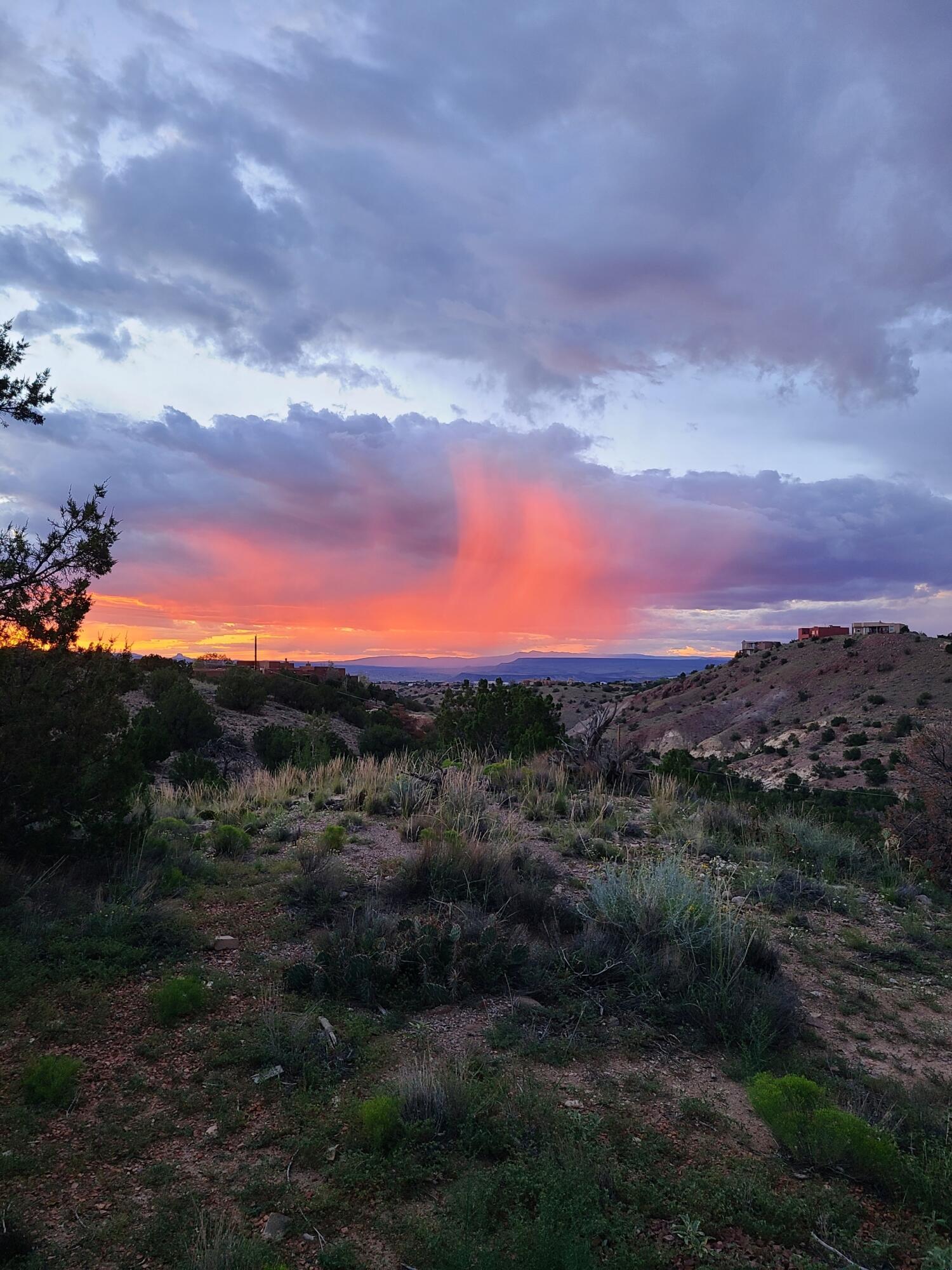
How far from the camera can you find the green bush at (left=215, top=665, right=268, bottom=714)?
3148 cm

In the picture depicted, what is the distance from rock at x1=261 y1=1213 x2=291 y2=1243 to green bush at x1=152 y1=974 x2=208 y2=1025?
2047mm

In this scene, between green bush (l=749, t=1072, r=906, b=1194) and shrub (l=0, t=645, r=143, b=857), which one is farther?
shrub (l=0, t=645, r=143, b=857)

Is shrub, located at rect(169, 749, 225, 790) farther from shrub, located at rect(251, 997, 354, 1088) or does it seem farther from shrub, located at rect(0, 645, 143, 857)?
shrub, located at rect(251, 997, 354, 1088)

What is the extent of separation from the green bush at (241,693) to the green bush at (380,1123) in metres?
29.5

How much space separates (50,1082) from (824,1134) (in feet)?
13.5

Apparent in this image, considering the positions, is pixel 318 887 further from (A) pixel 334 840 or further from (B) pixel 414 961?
(B) pixel 414 961

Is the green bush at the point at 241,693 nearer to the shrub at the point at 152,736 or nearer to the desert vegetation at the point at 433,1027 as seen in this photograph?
the shrub at the point at 152,736

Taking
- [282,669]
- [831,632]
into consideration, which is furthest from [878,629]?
[282,669]

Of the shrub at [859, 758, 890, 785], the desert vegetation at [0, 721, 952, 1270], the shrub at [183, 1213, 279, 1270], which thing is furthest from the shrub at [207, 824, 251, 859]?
the shrub at [859, 758, 890, 785]

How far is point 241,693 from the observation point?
3172 centimetres

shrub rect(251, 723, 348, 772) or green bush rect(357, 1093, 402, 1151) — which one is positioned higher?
green bush rect(357, 1093, 402, 1151)

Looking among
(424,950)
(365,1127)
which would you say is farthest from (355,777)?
(365,1127)

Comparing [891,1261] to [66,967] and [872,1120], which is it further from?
[66,967]

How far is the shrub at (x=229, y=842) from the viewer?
29.4ft
